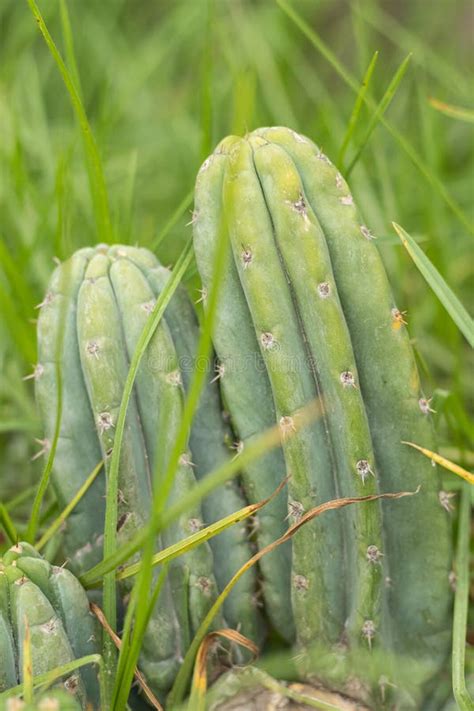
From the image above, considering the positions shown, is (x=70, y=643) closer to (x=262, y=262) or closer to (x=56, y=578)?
(x=56, y=578)

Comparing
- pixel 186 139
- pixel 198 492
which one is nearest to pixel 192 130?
pixel 186 139

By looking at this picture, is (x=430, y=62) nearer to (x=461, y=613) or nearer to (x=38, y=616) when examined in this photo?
(x=461, y=613)

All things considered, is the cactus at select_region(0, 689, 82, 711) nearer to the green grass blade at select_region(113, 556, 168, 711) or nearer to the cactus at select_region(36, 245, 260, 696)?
the green grass blade at select_region(113, 556, 168, 711)

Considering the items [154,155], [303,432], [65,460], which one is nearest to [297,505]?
[303,432]

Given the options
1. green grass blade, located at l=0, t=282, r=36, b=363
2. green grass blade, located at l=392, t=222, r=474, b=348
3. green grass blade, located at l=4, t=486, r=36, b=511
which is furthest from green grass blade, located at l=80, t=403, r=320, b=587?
green grass blade, located at l=0, t=282, r=36, b=363

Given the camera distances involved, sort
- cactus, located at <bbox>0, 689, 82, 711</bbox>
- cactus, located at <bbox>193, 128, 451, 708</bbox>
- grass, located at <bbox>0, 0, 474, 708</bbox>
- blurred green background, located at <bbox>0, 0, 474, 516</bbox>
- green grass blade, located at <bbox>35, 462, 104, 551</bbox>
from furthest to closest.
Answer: blurred green background, located at <bbox>0, 0, 474, 516</bbox> < grass, located at <bbox>0, 0, 474, 708</bbox> < green grass blade, located at <bbox>35, 462, 104, 551</bbox> < cactus, located at <bbox>193, 128, 451, 708</bbox> < cactus, located at <bbox>0, 689, 82, 711</bbox>

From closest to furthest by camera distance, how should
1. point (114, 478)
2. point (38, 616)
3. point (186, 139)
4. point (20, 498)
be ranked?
point (38, 616) < point (114, 478) < point (20, 498) < point (186, 139)
